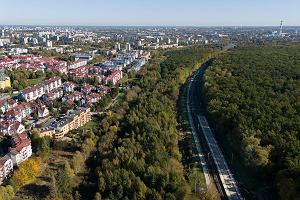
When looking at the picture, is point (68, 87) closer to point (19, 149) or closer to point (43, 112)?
point (43, 112)

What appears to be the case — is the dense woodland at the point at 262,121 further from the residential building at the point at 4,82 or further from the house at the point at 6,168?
the residential building at the point at 4,82

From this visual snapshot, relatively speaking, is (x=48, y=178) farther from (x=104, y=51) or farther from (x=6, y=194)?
(x=104, y=51)

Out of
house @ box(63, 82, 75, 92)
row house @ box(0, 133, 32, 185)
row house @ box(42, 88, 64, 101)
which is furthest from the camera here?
house @ box(63, 82, 75, 92)

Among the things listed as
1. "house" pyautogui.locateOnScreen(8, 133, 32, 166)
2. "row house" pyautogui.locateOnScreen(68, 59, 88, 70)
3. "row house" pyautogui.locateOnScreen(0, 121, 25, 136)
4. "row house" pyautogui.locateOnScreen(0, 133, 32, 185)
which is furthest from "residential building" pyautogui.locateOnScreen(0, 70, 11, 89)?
"house" pyautogui.locateOnScreen(8, 133, 32, 166)

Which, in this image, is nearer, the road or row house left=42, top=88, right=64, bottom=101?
the road

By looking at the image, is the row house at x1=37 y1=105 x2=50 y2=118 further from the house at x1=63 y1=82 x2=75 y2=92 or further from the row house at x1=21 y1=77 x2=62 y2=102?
the house at x1=63 y1=82 x2=75 y2=92

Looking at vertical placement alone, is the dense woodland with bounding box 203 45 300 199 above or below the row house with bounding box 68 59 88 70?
above
